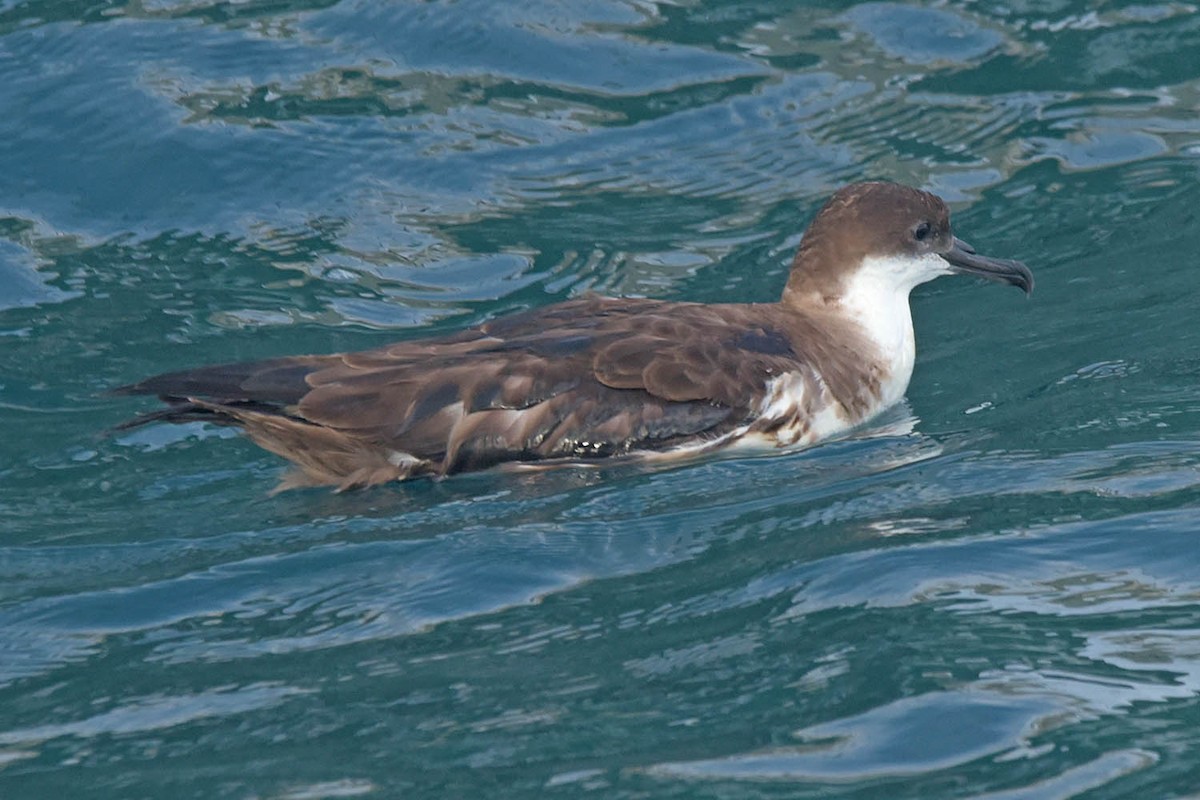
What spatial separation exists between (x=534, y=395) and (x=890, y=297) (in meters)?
1.96

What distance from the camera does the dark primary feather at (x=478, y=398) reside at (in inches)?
252

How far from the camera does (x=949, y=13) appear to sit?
998 centimetres

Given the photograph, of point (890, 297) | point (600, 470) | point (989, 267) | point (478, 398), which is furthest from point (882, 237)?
point (478, 398)

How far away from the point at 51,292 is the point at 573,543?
362cm

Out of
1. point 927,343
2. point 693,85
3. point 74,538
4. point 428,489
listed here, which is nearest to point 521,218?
point 693,85

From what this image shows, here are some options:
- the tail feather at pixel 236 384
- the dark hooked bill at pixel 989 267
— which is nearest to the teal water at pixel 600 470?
the dark hooked bill at pixel 989 267

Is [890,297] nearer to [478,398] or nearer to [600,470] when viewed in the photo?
[600,470]

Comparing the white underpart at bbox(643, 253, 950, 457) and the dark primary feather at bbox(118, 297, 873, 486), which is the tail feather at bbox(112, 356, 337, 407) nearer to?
the dark primary feather at bbox(118, 297, 873, 486)

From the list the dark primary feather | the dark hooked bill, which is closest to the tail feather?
the dark primary feather

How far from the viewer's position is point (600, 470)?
21.4 ft

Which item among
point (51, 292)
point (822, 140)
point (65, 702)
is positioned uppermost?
point (822, 140)

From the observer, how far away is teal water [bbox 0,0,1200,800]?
459 cm

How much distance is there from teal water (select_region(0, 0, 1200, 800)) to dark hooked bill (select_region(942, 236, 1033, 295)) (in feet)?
0.82

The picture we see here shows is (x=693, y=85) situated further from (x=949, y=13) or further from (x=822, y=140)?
(x=949, y=13)
